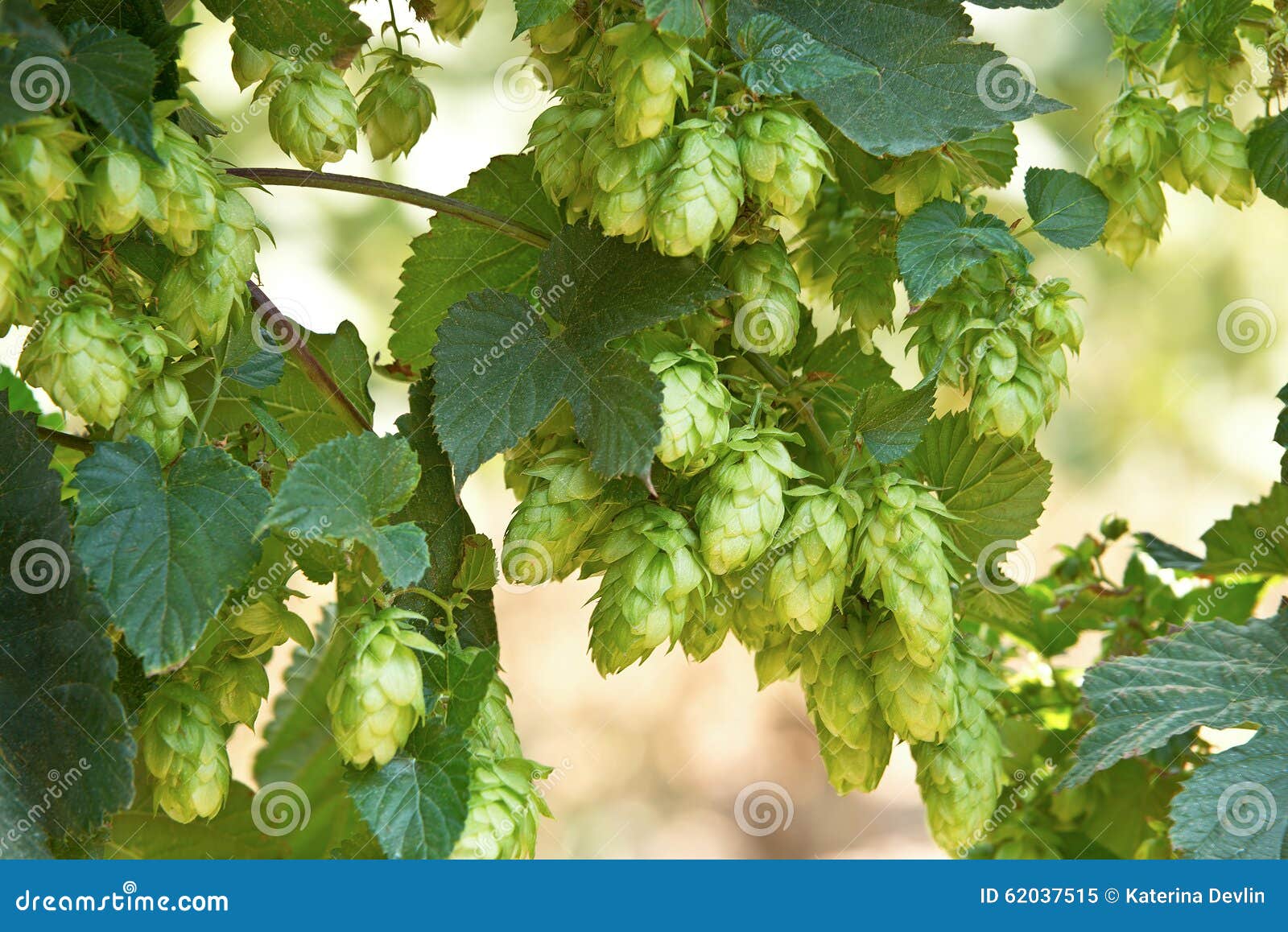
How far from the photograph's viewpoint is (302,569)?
0.66 meters

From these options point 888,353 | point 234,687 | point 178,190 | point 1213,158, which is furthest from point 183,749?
point 888,353

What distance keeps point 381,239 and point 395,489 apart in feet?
4.69

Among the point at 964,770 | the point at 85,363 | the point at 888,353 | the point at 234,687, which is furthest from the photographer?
the point at 888,353

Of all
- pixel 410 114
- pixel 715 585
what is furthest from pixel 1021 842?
pixel 410 114

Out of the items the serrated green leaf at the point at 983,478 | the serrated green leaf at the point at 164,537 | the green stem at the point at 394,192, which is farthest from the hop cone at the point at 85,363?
the serrated green leaf at the point at 983,478

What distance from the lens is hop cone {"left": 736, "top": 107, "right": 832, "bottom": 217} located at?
60 cm

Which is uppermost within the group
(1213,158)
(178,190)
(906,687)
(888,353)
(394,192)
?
(888,353)

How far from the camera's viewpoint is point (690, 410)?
60cm

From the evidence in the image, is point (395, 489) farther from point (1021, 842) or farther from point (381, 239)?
point (381, 239)

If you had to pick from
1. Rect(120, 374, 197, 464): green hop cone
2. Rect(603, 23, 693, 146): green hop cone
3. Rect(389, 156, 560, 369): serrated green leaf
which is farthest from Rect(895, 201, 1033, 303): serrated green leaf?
Rect(120, 374, 197, 464): green hop cone

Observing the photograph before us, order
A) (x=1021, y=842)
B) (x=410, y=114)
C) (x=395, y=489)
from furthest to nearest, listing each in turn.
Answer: (x=1021, y=842), (x=410, y=114), (x=395, y=489)

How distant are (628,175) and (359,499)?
0.70 feet

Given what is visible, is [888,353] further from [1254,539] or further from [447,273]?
[447,273]

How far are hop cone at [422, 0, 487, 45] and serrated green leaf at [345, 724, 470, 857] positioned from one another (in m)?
0.43
